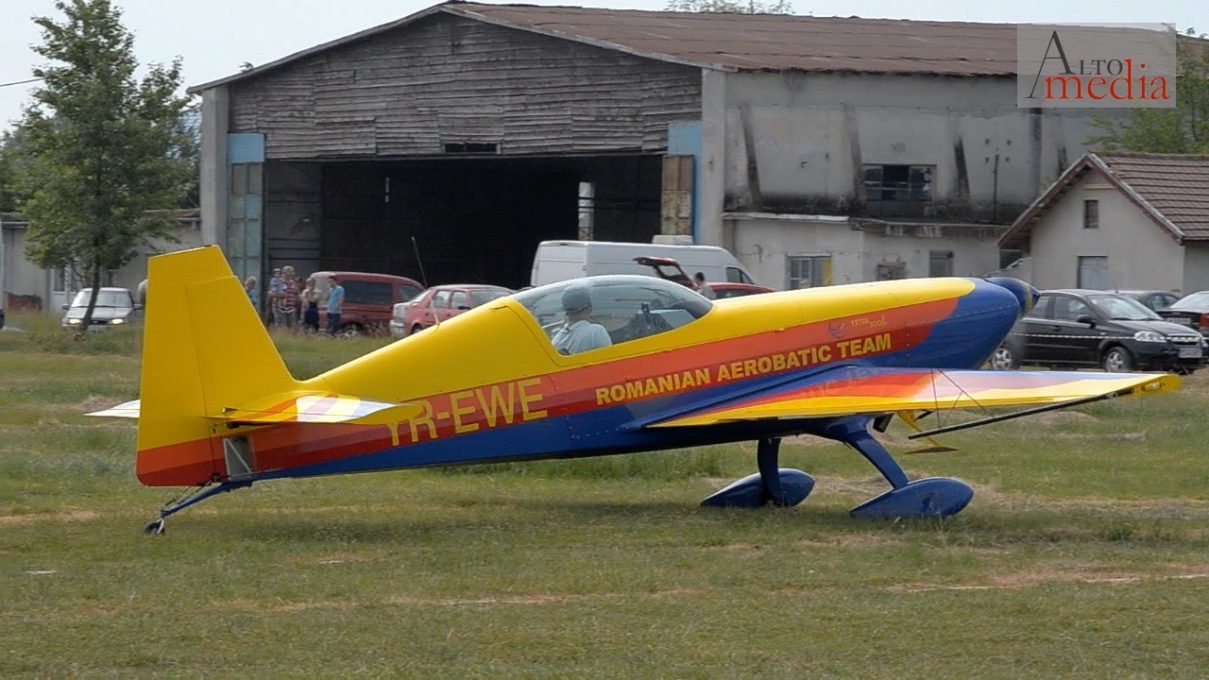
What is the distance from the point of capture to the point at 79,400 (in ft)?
69.1

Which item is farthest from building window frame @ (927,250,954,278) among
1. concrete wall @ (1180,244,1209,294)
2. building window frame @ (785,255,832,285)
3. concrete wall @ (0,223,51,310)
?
concrete wall @ (0,223,51,310)

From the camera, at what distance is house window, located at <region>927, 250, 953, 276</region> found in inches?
1453

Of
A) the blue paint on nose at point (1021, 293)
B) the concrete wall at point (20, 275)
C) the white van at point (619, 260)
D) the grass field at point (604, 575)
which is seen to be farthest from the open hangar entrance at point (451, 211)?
the blue paint on nose at point (1021, 293)

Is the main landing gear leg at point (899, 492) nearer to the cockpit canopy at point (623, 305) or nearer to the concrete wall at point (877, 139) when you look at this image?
the cockpit canopy at point (623, 305)

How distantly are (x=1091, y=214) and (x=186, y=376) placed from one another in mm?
29734

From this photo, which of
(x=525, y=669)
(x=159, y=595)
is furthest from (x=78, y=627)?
(x=525, y=669)

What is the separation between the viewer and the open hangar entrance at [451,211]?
150ft

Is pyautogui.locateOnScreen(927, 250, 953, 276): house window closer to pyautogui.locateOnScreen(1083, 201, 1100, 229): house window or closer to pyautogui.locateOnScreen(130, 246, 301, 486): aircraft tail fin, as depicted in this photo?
pyautogui.locateOnScreen(1083, 201, 1100, 229): house window

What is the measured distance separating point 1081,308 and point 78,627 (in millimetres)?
22870

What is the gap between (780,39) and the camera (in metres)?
41.8

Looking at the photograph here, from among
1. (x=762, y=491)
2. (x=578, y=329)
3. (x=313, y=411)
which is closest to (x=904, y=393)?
(x=762, y=491)

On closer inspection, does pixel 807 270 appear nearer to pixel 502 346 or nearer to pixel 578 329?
pixel 578 329

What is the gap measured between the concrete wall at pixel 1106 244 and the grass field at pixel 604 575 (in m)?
21.1

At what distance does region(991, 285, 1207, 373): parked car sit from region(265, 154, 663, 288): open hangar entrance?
16642mm
